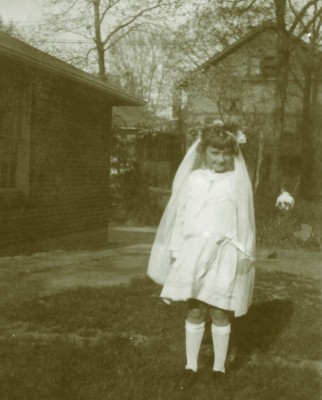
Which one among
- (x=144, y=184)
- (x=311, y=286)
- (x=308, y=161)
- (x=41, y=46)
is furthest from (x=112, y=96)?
(x=308, y=161)

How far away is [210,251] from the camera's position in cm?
454

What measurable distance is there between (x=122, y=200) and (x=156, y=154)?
5884 mm

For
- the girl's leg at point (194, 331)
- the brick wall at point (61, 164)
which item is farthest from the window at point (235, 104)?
the girl's leg at point (194, 331)

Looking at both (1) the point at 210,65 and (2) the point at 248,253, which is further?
(1) the point at 210,65

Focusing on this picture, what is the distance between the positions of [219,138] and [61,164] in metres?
7.41

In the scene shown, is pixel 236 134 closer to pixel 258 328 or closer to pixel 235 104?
pixel 258 328

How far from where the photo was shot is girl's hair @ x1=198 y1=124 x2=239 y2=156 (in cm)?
477

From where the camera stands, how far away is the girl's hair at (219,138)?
4770 mm

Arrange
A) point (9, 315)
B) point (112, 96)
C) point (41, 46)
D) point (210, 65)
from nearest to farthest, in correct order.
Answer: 1. point (9, 315)
2. point (112, 96)
3. point (41, 46)
4. point (210, 65)

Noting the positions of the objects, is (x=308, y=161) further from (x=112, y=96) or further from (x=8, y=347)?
(x=8, y=347)

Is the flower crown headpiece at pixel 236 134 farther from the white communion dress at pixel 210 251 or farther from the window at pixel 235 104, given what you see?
the window at pixel 235 104

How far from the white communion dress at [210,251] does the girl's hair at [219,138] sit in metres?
0.17

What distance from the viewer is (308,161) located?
117 feet

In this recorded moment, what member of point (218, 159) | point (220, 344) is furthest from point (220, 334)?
point (218, 159)
